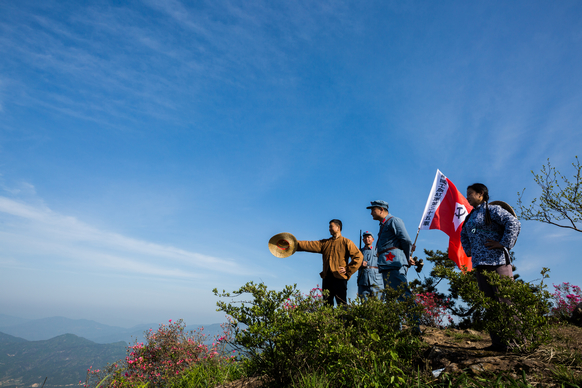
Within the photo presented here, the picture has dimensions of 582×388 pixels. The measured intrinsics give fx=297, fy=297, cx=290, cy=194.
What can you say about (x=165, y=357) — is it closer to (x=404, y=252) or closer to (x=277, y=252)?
(x=277, y=252)

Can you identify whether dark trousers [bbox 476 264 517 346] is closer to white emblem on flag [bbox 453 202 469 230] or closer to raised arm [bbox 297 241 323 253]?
raised arm [bbox 297 241 323 253]

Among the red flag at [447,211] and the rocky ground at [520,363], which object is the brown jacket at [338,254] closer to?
the red flag at [447,211]

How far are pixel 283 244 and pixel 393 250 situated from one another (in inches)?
74.1

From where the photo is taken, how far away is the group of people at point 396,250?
11.0ft

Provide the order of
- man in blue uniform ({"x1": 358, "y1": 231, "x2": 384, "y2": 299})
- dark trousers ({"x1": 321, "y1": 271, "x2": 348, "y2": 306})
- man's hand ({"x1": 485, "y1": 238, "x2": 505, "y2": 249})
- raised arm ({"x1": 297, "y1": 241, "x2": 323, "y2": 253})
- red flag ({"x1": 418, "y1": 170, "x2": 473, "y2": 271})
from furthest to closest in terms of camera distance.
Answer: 1. red flag ({"x1": 418, "y1": 170, "x2": 473, "y2": 271})
2. man in blue uniform ({"x1": 358, "y1": 231, "x2": 384, "y2": 299})
3. raised arm ({"x1": 297, "y1": 241, "x2": 323, "y2": 253})
4. dark trousers ({"x1": 321, "y1": 271, "x2": 348, "y2": 306})
5. man's hand ({"x1": 485, "y1": 238, "x2": 505, "y2": 249})

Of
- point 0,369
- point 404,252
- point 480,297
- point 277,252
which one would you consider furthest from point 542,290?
point 0,369

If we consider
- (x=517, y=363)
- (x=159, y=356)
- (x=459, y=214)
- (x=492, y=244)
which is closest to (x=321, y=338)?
(x=517, y=363)

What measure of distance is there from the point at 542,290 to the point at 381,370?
5.66 feet

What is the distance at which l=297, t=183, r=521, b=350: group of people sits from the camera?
334 cm

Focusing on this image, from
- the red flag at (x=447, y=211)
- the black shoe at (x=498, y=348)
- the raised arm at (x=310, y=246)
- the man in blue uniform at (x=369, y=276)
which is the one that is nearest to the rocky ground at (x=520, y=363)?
the black shoe at (x=498, y=348)

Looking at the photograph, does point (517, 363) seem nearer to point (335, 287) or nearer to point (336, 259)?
point (335, 287)

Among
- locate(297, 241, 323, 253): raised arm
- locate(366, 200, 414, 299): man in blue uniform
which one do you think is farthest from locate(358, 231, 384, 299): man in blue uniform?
locate(297, 241, 323, 253): raised arm

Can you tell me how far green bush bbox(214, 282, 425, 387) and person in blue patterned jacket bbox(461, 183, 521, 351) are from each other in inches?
31.9

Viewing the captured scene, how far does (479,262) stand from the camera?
345 centimetres
